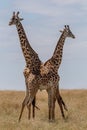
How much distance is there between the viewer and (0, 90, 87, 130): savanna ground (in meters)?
13.1

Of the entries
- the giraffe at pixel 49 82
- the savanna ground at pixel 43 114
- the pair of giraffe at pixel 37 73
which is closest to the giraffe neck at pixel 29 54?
the pair of giraffe at pixel 37 73

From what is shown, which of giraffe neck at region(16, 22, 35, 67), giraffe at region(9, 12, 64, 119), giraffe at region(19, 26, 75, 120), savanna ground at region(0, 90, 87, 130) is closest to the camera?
savanna ground at region(0, 90, 87, 130)

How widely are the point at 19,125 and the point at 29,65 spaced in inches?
130

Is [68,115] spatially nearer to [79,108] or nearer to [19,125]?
[79,108]

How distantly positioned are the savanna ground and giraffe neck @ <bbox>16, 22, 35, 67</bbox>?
205 cm

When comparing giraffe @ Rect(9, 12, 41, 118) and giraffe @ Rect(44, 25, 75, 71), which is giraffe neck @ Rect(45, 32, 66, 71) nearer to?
giraffe @ Rect(44, 25, 75, 71)

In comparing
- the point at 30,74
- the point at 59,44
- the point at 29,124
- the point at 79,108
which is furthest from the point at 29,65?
the point at 79,108

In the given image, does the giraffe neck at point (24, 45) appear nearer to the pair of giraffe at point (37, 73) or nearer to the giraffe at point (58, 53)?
the pair of giraffe at point (37, 73)

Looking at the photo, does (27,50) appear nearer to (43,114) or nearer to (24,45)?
(24,45)

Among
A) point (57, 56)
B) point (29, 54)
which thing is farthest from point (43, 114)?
point (29, 54)

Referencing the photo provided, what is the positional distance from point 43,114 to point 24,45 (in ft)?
10.0

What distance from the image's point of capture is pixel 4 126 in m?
12.8

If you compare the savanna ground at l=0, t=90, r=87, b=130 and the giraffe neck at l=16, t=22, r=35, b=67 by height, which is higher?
the giraffe neck at l=16, t=22, r=35, b=67

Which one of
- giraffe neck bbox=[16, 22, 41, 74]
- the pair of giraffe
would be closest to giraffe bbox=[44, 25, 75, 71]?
the pair of giraffe
